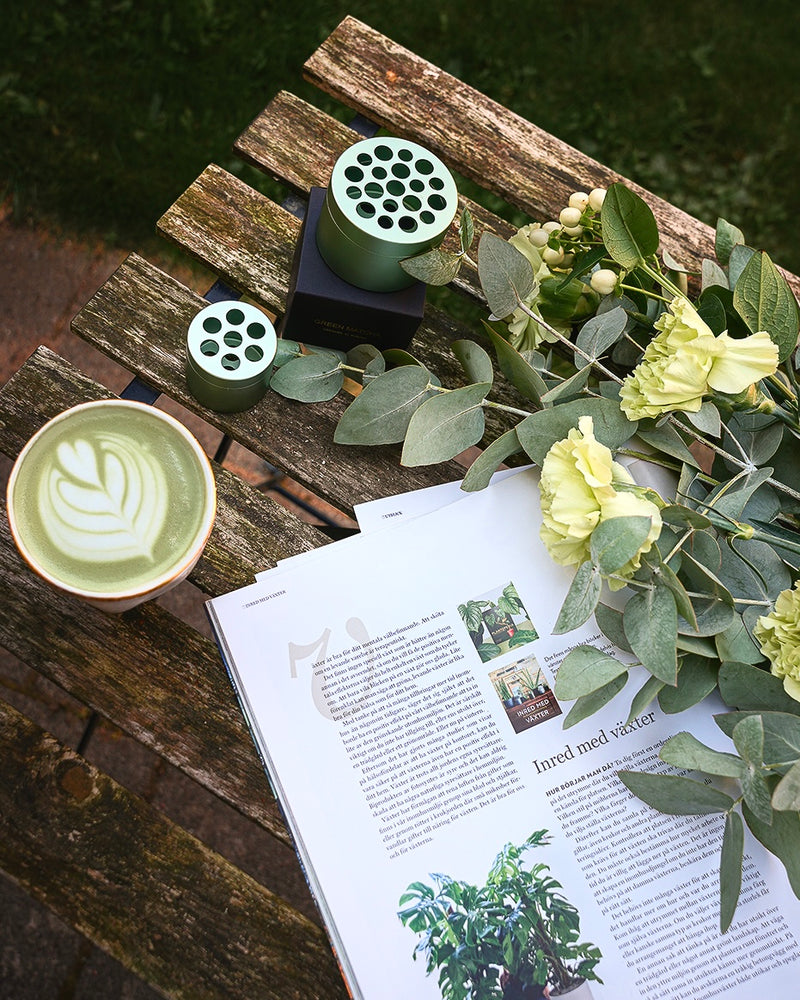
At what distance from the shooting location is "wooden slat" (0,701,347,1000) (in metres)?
0.74

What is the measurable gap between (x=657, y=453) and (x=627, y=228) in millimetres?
203

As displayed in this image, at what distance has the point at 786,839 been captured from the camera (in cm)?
70

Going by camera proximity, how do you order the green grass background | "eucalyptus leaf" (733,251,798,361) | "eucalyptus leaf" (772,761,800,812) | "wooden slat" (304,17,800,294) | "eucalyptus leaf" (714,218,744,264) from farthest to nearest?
1. the green grass background
2. "wooden slat" (304,17,800,294)
3. "eucalyptus leaf" (714,218,744,264)
4. "eucalyptus leaf" (733,251,798,361)
5. "eucalyptus leaf" (772,761,800,812)

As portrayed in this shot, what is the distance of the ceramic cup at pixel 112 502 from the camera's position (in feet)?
2.11

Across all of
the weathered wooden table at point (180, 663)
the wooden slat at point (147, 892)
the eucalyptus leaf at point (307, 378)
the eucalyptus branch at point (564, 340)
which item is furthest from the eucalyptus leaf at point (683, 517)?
the wooden slat at point (147, 892)

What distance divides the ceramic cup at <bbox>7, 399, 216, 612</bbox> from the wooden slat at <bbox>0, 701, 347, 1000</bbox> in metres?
0.21

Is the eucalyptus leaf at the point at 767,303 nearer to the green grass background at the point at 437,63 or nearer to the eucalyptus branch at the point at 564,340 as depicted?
the eucalyptus branch at the point at 564,340

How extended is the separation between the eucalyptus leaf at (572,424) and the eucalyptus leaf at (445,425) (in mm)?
52

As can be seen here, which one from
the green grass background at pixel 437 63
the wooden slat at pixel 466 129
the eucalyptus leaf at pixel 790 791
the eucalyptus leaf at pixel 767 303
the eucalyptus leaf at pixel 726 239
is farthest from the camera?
the green grass background at pixel 437 63

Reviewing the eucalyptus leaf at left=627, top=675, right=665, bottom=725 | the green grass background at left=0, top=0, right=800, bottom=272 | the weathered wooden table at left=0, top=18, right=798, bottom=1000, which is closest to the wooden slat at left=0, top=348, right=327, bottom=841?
the weathered wooden table at left=0, top=18, right=798, bottom=1000

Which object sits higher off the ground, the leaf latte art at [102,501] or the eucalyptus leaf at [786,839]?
the leaf latte art at [102,501]

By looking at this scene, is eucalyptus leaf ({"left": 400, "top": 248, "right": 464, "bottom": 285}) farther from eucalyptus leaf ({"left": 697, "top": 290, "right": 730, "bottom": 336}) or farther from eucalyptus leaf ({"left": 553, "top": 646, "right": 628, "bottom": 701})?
eucalyptus leaf ({"left": 553, "top": 646, "right": 628, "bottom": 701})

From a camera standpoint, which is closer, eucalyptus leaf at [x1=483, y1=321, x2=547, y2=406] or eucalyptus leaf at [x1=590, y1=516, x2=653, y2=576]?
eucalyptus leaf at [x1=590, y1=516, x2=653, y2=576]

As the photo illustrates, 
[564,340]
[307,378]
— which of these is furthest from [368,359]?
[564,340]
